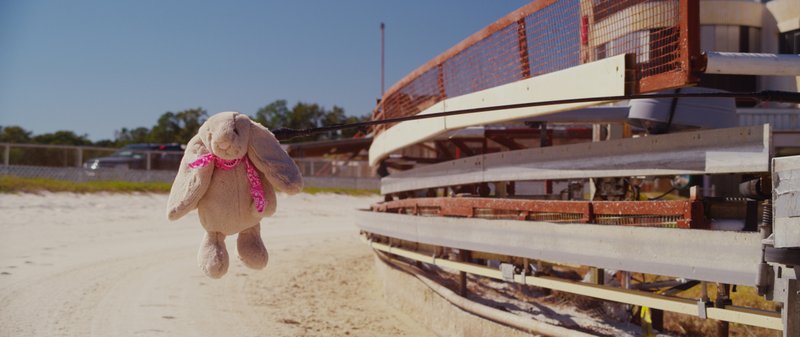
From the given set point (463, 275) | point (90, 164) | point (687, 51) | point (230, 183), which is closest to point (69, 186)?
point (90, 164)

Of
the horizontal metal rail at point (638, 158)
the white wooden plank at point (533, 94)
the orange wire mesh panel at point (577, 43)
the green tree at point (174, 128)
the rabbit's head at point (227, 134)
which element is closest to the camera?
the rabbit's head at point (227, 134)

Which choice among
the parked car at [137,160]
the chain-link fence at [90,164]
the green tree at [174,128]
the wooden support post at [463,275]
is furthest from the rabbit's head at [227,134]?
the green tree at [174,128]

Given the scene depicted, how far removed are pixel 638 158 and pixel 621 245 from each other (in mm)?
667

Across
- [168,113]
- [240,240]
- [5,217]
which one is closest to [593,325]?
[240,240]

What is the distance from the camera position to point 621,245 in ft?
17.1

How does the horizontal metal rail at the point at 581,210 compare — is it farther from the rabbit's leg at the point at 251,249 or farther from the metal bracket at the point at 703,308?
the rabbit's leg at the point at 251,249

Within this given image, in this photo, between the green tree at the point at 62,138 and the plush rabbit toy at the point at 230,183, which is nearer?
the plush rabbit toy at the point at 230,183

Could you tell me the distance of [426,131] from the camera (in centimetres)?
812

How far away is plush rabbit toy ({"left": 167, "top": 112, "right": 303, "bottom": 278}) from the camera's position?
11.9 feet

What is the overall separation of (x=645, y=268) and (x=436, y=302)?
3.22 metres

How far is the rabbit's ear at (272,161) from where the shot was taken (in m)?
3.60

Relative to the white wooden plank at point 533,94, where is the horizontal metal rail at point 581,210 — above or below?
below

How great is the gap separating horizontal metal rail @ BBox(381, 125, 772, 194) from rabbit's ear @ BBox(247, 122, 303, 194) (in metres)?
2.62

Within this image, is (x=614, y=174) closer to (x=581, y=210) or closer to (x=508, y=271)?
(x=581, y=210)
